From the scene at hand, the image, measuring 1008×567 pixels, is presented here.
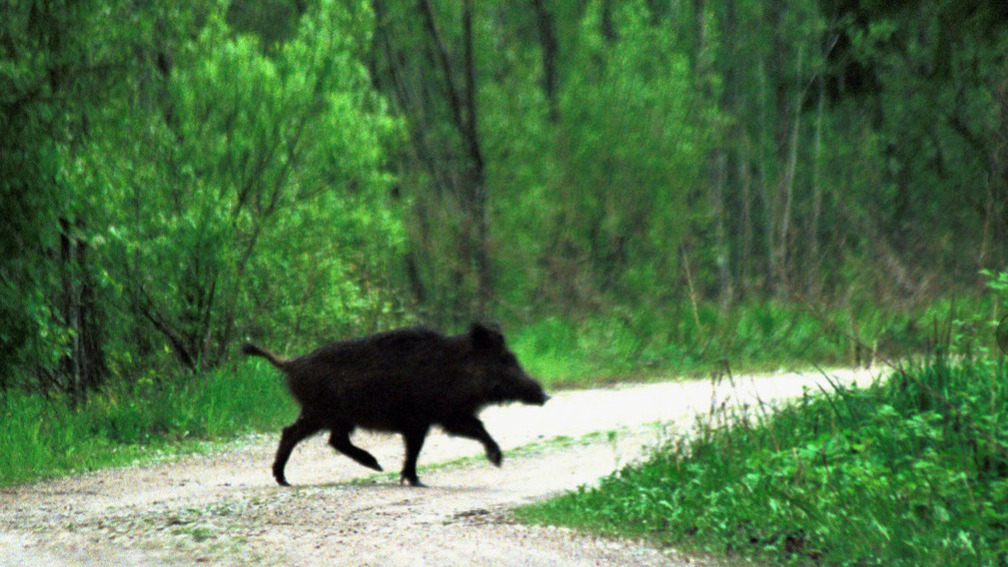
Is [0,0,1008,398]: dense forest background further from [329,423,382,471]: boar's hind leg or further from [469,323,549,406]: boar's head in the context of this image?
[329,423,382,471]: boar's hind leg

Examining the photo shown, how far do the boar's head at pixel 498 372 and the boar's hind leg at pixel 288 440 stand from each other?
4.53ft

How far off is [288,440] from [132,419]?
11.3ft

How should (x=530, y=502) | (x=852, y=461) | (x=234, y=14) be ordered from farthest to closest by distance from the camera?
(x=234, y=14) → (x=530, y=502) → (x=852, y=461)

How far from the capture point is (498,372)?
386 inches

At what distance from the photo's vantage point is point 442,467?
1076 cm

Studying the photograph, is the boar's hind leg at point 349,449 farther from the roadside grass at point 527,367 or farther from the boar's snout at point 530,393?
the roadside grass at point 527,367

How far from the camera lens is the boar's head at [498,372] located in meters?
9.75

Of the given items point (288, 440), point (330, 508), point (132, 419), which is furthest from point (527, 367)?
point (330, 508)

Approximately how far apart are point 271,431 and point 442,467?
3.06 metres

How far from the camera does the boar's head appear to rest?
32.0ft

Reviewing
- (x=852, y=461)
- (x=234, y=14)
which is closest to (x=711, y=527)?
(x=852, y=461)

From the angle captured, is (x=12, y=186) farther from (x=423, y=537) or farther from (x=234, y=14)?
(x=234, y=14)

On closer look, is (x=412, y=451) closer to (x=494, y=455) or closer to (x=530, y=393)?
(x=494, y=455)

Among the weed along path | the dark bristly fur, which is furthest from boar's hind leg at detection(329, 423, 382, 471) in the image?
the weed along path
